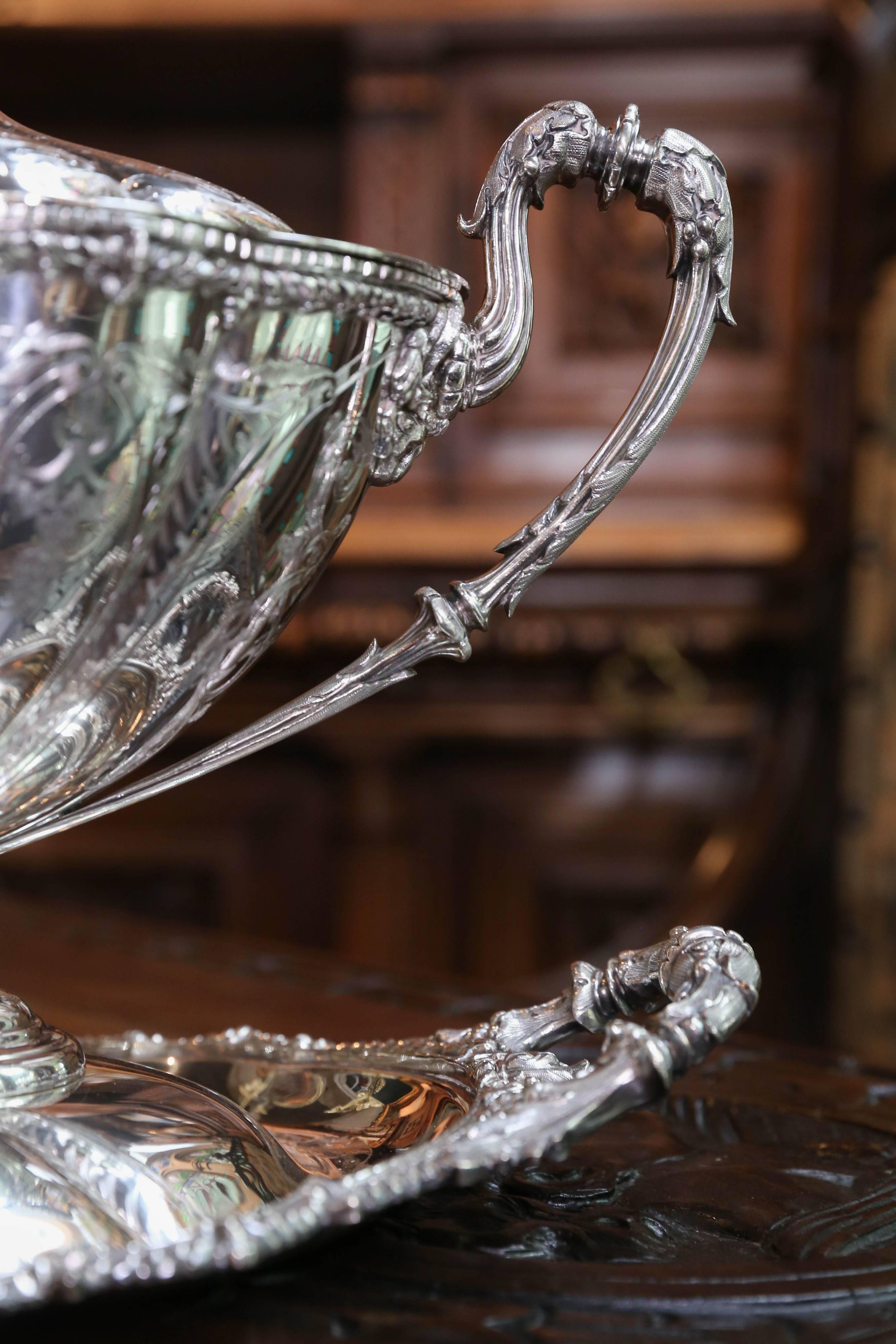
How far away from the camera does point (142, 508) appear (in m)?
0.31

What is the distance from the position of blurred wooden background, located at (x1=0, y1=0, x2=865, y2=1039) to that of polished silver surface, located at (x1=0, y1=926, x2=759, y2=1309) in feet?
4.19

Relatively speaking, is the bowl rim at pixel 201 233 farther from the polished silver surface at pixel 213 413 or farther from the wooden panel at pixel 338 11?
the wooden panel at pixel 338 11

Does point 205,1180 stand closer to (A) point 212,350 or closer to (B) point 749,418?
(A) point 212,350

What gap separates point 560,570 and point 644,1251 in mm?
1366

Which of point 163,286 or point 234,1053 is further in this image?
point 234,1053

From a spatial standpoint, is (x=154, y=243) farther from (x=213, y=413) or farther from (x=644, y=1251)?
(x=644, y=1251)

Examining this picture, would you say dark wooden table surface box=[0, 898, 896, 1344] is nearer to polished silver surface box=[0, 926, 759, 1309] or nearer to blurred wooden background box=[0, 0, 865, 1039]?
polished silver surface box=[0, 926, 759, 1309]

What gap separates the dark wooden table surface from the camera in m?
0.27

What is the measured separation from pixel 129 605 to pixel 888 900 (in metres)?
1.37

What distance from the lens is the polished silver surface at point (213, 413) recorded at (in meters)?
0.29

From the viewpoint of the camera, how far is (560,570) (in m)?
1.65

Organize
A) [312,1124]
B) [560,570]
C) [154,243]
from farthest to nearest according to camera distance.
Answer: [560,570] < [312,1124] < [154,243]

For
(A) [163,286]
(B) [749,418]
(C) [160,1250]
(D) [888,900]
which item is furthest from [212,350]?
(B) [749,418]

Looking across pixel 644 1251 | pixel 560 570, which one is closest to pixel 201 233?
pixel 644 1251
